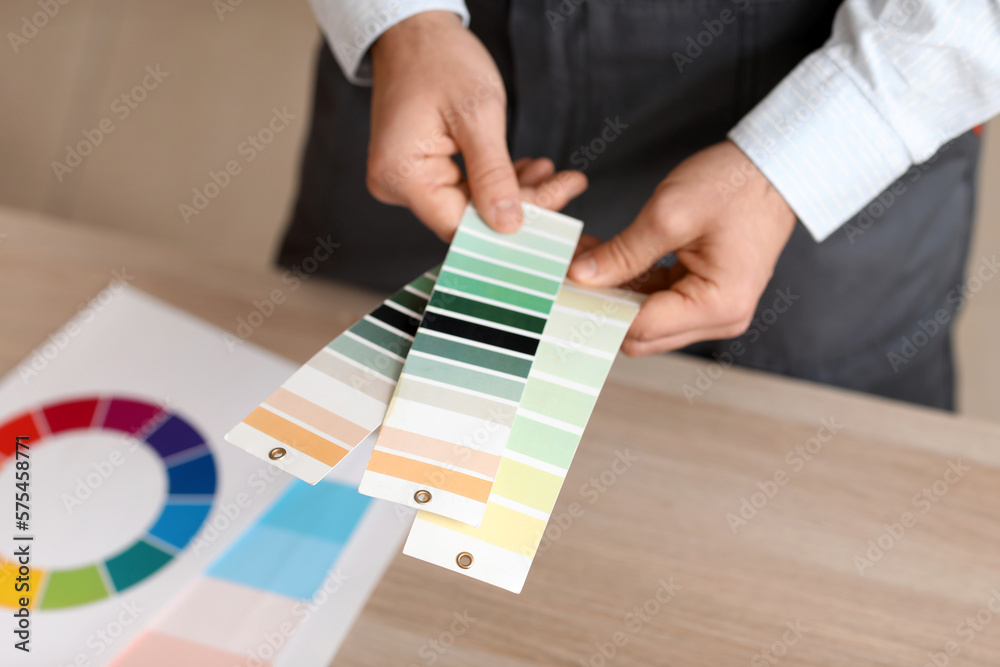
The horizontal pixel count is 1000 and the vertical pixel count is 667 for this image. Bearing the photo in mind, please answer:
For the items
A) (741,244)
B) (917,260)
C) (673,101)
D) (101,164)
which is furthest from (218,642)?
(101,164)

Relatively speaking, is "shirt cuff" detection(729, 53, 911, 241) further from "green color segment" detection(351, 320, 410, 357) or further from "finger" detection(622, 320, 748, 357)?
"green color segment" detection(351, 320, 410, 357)

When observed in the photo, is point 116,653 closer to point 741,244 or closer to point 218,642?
point 218,642

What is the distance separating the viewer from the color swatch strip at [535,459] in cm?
35

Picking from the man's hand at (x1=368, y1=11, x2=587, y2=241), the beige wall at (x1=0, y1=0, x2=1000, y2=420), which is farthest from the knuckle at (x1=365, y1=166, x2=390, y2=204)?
the beige wall at (x1=0, y1=0, x2=1000, y2=420)

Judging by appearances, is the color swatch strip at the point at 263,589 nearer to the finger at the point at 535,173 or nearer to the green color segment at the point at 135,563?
the green color segment at the point at 135,563


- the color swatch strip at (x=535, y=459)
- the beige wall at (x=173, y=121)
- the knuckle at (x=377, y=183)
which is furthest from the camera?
the beige wall at (x=173, y=121)

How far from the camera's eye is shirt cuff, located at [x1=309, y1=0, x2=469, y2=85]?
1.92 ft

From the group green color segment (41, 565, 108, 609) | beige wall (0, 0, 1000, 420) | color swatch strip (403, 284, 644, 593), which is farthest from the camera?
beige wall (0, 0, 1000, 420)

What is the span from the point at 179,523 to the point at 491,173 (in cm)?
33

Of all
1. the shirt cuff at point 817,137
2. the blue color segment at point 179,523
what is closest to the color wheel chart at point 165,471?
the blue color segment at point 179,523

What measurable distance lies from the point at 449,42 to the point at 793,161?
28 cm

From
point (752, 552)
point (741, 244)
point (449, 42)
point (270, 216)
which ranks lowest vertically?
point (270, 216)

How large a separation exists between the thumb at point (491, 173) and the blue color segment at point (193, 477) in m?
→ 0.28

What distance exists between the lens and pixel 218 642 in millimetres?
454
